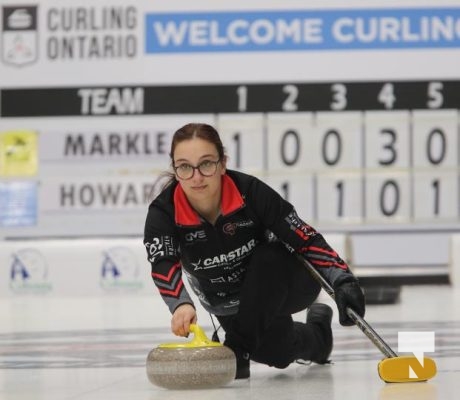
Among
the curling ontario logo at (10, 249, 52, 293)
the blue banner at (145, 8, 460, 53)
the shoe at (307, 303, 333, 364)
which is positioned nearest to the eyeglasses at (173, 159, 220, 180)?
the shoe at (307, 303, 333, 364)

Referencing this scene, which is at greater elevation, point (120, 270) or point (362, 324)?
point (362, 324)

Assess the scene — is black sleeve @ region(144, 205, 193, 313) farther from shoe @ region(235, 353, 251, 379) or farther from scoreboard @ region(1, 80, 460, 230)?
scoreboard @ region(1, 80, 460, 230)

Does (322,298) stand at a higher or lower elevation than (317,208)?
lower

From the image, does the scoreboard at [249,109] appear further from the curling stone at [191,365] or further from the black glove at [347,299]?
the curling stone at [191,365]

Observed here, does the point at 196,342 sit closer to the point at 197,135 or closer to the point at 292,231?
the point at 292,231

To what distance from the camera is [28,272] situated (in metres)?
13.0

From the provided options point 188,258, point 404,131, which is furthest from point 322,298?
point 188,258

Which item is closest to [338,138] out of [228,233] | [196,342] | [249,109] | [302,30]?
[249,109]

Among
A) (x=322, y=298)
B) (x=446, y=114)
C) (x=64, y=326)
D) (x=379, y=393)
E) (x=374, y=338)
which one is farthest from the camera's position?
(x=446, y=114)

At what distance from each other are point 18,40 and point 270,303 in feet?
33.2

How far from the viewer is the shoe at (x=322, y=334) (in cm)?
483

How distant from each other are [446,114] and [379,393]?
9.90 meters

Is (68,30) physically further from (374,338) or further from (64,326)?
(374,338)

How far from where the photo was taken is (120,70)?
44.7ft
